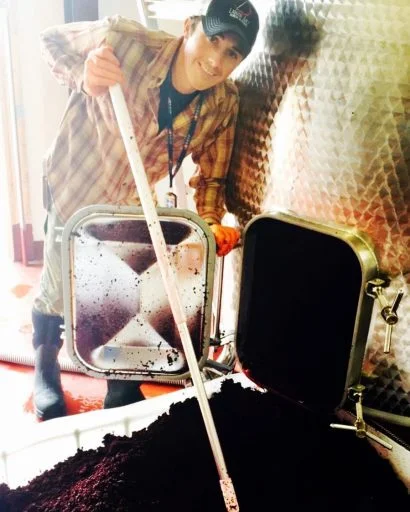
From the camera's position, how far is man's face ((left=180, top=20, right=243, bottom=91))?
1120mm

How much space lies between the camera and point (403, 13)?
0.99 metres

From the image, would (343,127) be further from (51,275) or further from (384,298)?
(51,275)

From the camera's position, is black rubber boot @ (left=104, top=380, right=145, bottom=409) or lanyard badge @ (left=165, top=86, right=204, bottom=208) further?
black rubber boot @ (left=104, top=380, right=145, bottom=409)

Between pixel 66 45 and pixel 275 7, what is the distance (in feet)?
1.65

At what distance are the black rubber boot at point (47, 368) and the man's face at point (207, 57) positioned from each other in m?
0.92

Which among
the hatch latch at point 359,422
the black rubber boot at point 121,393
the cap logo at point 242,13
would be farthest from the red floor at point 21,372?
the cap logo at point 242,13

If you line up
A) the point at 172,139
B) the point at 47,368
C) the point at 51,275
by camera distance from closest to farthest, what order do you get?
the point at 172,139 → the point at 51,275 → the point at 47,368

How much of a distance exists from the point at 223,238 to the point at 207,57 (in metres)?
0.43

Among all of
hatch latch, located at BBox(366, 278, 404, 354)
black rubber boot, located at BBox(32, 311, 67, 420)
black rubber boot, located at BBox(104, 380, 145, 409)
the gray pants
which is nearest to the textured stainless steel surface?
hatch latch, located at BBox(366, 278, 404, 354)

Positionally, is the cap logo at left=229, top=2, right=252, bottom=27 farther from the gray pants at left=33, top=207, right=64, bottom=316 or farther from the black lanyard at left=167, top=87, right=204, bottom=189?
the gray pants at left=33, top=207, right=64, bottom=316

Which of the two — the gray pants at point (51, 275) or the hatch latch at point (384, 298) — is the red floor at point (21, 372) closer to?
the gray pants at point (51, 275)

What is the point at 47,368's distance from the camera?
5.67ft

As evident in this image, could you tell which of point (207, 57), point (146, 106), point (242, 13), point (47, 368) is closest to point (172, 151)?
point (146, 106)

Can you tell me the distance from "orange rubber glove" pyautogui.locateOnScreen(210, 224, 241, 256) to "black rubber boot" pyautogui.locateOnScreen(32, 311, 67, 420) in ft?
2.20
